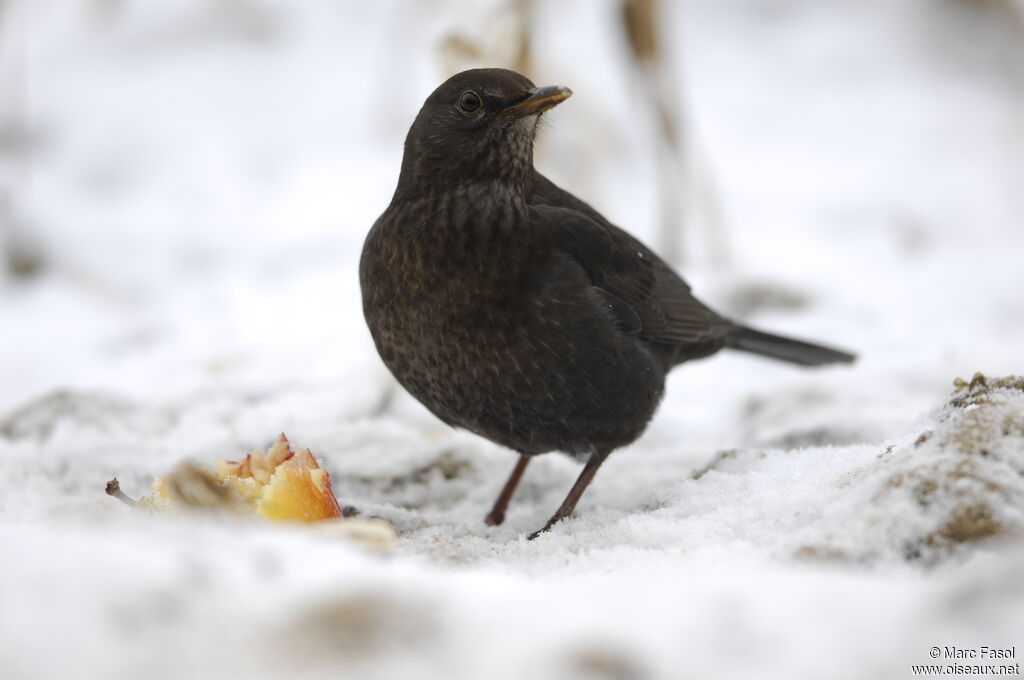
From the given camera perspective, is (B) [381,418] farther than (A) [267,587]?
Yes

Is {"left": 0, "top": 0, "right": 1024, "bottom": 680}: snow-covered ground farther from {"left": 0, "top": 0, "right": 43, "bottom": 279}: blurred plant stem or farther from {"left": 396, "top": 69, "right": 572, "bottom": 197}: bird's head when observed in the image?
{"left": 396, "top": 69, "right": 572, "bottom": 197}: bird's head

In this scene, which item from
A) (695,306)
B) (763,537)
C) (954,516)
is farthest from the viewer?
(695,306)

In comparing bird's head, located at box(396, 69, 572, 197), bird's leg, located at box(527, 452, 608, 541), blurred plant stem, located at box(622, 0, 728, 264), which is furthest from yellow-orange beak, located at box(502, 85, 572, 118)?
blurred plant stem, located at box(622, 0, 728, 264)

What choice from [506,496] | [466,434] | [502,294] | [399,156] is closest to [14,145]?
[399,156]

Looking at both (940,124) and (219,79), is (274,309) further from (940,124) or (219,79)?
(940,124)

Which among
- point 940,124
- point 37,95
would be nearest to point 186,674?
point 37,95

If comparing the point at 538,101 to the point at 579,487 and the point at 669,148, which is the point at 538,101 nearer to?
the point at 579,487

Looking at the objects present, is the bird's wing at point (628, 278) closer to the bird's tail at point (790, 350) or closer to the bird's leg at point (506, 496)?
the bird's tail at point (790, 350)
